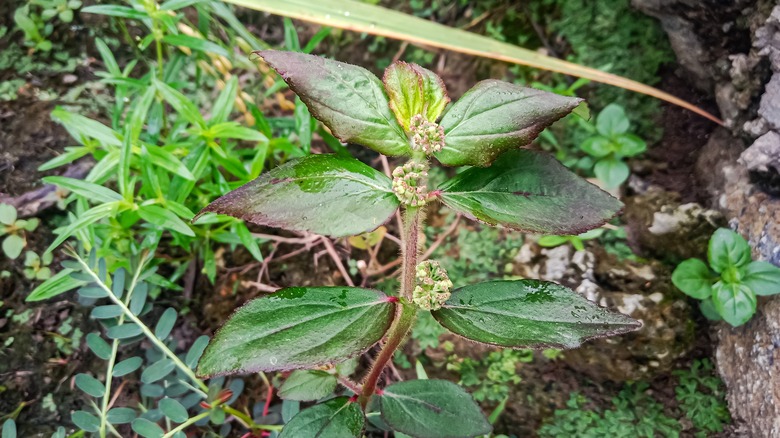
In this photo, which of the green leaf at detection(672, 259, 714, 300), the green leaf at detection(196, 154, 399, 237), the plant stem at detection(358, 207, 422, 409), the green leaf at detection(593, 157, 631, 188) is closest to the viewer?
the green leaf at detection(196, 154, 399, 237)

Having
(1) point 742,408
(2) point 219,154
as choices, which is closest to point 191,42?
(2) point 219,154

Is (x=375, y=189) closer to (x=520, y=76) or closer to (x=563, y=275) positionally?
(x=563, y=275)

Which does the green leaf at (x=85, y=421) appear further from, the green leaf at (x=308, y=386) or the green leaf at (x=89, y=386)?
the green leaf at (x=308, y=386)

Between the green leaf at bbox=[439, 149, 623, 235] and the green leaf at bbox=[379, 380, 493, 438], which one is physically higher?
the green leaf at bbox=[439, 149, 623, 235]

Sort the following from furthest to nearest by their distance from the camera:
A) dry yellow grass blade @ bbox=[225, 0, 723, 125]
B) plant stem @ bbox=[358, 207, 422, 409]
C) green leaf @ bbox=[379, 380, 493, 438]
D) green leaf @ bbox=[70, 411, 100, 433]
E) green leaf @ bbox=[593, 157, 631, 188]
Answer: green leaf @ bbox=[593, 157, 631, 188] < dry yellow grass blade @ bbox=[225, 0, 723, 125] < green leaf @ bbox=[70, 411, 100, 433] < green leaf @ bbox=[379, 380, 493, 438] < plant stem @ bbox=[358, 207, 422, 409]

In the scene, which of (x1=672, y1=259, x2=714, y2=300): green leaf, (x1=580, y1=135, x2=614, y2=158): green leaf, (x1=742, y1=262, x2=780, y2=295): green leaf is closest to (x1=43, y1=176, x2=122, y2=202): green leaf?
(x1=580, y1=135, x2=614, y2=158): green leaf

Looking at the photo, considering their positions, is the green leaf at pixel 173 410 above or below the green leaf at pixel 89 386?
below

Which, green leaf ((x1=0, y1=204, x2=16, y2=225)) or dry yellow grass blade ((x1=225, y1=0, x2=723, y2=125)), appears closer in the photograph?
dry yellow grass blade ((x1=225, y1=0, x2=723, y2=125))

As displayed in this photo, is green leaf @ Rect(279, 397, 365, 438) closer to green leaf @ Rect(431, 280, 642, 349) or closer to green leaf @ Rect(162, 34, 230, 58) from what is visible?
green leaf @ Rect(431, 280, 642, 349)

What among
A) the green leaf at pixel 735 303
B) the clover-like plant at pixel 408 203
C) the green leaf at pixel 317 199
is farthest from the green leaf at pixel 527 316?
the green leaf at pixel 735 303
